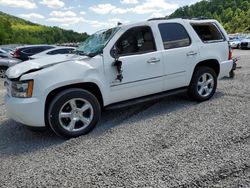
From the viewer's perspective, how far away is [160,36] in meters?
5.50

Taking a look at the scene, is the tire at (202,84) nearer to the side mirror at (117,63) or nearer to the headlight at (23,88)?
the side mirror at (117,63)

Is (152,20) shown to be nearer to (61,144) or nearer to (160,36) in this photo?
(160,36)

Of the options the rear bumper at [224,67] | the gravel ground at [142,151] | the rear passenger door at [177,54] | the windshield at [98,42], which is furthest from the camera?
the rear bumper at [224,67]

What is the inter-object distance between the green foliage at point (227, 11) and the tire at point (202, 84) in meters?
110

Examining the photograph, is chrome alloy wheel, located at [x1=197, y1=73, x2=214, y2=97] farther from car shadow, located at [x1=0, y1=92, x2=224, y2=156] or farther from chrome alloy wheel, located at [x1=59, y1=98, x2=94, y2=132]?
chrome alloy wheel, located at [x1=59, y1=98, x2=94, y2=132]

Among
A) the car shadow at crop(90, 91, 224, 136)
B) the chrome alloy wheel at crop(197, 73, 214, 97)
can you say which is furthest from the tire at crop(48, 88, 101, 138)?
the chrome alloy wheel at crop(197, 73, 214, 97)

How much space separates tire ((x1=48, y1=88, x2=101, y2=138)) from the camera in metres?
4.43

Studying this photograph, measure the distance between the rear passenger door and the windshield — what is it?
102cm

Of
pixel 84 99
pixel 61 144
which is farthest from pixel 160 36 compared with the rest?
pixel 61 144

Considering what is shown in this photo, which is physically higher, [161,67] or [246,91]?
[161,67]

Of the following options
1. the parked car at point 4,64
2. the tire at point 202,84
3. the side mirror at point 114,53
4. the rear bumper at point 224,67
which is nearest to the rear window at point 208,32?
the rear bumper at point 224,67

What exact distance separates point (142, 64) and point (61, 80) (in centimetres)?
153

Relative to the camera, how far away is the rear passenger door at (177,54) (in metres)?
5.53

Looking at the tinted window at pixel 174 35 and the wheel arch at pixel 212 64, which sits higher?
the tinted window at pixel 174 35
